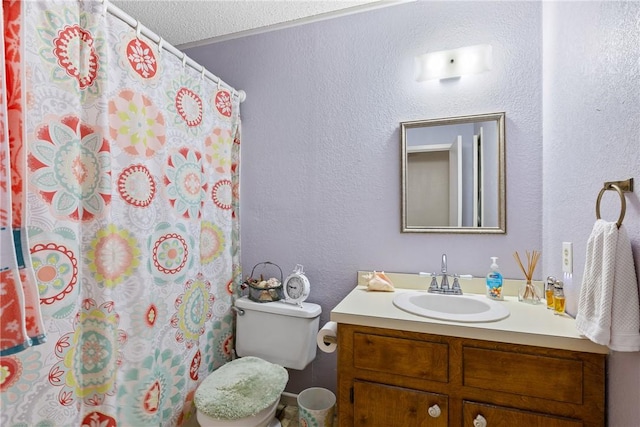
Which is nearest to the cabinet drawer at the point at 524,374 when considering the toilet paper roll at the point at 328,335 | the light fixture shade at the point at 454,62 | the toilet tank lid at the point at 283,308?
the toilet paper roll at the point at 328,335

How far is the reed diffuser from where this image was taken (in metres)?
1.36

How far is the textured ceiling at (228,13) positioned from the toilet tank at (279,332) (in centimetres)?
170

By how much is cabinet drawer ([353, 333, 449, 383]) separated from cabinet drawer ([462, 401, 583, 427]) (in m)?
0.13

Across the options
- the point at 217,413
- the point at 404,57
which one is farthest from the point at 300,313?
the point at 404,57

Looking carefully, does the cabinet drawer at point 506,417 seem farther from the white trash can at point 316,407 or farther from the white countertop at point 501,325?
the white trash can at point 316,407

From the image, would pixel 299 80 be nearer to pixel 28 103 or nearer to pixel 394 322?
pixel 28 103

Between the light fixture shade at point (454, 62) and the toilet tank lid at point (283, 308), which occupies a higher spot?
the light fixture shade at point (454, 62)

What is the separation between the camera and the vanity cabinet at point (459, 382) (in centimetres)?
98

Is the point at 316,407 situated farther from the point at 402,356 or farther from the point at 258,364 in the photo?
the point at 402,356

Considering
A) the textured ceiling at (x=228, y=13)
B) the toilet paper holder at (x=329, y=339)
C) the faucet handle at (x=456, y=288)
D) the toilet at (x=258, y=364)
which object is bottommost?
the toilet at (x=258, y=364)

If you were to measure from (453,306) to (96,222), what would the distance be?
4.99 ft

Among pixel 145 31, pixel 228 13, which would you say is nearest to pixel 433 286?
pixel 145 31

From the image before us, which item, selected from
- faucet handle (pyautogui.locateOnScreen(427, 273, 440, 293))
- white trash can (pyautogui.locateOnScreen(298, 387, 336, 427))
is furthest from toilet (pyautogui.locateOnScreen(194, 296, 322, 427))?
faucet handle (pyautogui.locateOnScreen(427, 273, 440, 293))

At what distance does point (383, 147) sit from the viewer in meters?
1.70
